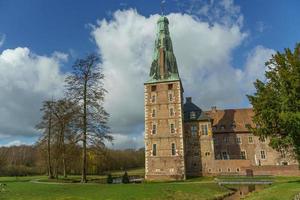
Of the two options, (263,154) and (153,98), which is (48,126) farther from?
(263,154)

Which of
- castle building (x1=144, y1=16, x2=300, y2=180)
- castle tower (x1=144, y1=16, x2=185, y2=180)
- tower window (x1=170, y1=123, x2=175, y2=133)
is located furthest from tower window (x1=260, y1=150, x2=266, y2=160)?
tower window (x1=170, y1=123, x2=175, y2=133)

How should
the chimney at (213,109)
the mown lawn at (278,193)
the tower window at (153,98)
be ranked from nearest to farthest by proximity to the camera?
the mown lawn at (278,193) < the tower window at (153,98) < the chimney at (213,109)

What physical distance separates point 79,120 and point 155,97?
56.6ft

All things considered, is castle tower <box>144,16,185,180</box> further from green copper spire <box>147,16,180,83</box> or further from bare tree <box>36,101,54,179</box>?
bare tree <box>36,101,54,179</box>

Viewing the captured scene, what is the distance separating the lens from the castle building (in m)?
43.6

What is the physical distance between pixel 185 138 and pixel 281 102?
2629 centimetres

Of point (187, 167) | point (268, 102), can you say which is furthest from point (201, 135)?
point (268, 102)

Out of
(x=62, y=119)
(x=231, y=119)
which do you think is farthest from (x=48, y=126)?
(x=231, y=119)

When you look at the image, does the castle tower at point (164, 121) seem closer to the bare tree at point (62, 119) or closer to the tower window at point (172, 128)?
the tower window at point (172, 128)

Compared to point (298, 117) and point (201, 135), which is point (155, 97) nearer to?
point (201, 135)

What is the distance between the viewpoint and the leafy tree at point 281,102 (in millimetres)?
22484

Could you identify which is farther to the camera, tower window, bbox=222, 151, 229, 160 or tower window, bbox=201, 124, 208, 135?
tower window, bbox=222, 151, 229, 160

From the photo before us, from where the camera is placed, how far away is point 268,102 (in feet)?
79.8

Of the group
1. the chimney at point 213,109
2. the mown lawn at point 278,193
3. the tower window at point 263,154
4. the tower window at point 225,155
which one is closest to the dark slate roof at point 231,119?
the chimney at point 213,109
